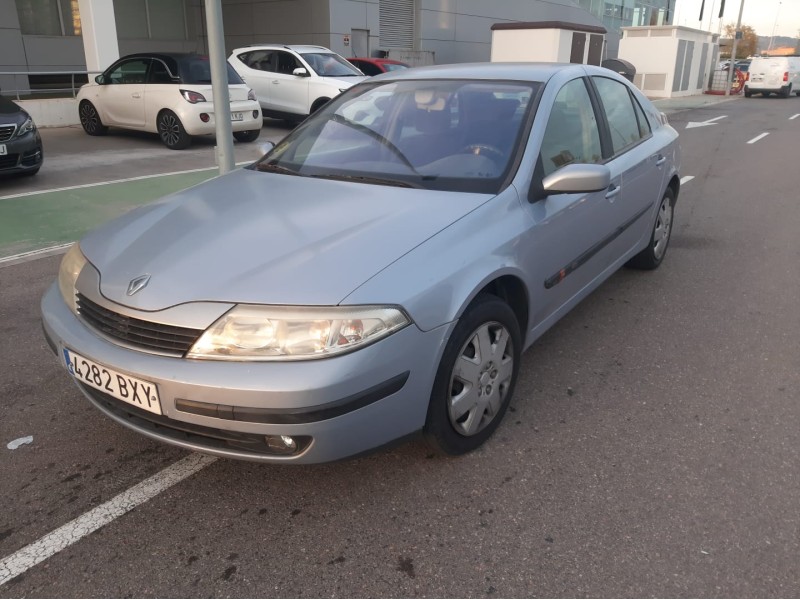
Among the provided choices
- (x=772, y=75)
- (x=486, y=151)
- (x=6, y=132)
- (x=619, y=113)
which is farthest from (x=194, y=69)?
(x=772, y=75)

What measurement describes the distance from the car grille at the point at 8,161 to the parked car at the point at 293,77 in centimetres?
647

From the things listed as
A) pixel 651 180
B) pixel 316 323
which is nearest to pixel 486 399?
pixel 316 323

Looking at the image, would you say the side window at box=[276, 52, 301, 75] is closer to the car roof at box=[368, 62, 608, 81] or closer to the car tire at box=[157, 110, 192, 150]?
the car tire at box=[157, 110, 192, 150]

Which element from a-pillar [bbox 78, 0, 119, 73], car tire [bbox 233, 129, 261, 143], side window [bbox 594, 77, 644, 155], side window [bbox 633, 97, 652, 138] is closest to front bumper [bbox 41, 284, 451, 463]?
side window [bbox 594, 77, 644, 155]

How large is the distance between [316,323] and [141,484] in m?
1.09

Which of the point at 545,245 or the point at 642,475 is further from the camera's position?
the point at 545,245

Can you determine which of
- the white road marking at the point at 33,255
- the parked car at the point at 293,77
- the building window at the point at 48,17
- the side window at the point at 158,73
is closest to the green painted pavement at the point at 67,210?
the white road marking at the point at 33,255

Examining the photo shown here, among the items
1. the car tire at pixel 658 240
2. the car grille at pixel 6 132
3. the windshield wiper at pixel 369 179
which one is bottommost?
the car tire at pixel 658 240

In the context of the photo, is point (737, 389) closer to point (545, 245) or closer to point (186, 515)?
point (545, 245)

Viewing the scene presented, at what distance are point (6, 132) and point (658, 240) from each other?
23.0 ft

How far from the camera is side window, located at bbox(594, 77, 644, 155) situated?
13.6ft

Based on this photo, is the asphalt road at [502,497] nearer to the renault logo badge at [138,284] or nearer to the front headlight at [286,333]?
the front headlight at [286,333]

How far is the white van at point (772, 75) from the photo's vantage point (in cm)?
3083

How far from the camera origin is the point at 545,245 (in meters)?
3.18
